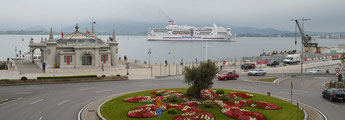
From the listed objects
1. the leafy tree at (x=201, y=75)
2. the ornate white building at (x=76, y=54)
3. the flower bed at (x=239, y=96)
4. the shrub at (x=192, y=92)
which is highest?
the ornate white building at (x=76, y=54)

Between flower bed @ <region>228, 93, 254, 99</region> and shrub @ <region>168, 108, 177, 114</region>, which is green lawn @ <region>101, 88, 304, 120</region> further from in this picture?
flower bed @ <region>228, 93, 254, 99</region>

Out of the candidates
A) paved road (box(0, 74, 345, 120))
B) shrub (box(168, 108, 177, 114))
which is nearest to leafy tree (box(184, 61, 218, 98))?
shrub (box(168, 108, 177, 114))

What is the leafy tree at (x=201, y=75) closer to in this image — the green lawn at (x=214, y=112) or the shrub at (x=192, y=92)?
the shrub at (x=192, y=92)

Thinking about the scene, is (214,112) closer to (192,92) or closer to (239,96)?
(192,92)

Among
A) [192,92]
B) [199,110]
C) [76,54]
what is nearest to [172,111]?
[199,110]

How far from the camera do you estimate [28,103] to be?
2245cm

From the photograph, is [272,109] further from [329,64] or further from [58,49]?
[329,64]

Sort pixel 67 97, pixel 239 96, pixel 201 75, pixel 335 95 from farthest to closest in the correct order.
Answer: pixel 67 97, pixel 239 96, pixel 335 95, pixel 201 75

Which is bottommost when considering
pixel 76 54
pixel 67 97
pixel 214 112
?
pixel 214 112

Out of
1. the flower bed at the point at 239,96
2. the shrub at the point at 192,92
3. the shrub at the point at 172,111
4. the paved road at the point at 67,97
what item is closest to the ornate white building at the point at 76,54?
the paved road at the point at 67,97

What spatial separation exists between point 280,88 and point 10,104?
86.4ft

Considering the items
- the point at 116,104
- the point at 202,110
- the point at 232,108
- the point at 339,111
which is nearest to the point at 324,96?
the point at 339,111

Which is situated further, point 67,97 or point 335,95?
point 67,97

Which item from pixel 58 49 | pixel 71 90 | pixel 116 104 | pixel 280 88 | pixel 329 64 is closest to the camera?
pixel 116 104
